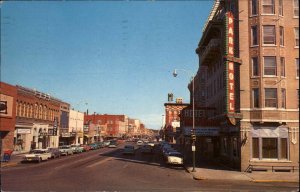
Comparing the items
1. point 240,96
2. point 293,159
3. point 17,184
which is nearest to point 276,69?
point 240,96

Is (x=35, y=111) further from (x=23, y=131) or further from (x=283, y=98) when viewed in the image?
(x=283, y=98)

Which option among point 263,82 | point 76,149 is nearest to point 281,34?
point 263,82

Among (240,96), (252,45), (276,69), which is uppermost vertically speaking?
(252,45)

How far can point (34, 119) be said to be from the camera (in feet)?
196

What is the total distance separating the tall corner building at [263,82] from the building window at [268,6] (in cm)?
9

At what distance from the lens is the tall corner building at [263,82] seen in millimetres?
32469

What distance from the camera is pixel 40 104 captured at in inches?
2488

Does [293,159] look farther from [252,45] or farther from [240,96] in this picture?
[252,45]

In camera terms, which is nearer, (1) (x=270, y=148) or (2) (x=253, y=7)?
(1) (x=270, y=148)

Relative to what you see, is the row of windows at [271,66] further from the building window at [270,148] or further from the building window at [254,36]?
the building window at [270,148]

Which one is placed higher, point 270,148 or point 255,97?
point 255,97

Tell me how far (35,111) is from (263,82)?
1647 inches

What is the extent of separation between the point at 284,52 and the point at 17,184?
26157 millimetres

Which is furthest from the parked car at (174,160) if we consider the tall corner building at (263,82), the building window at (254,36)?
the building window at (254,36)
